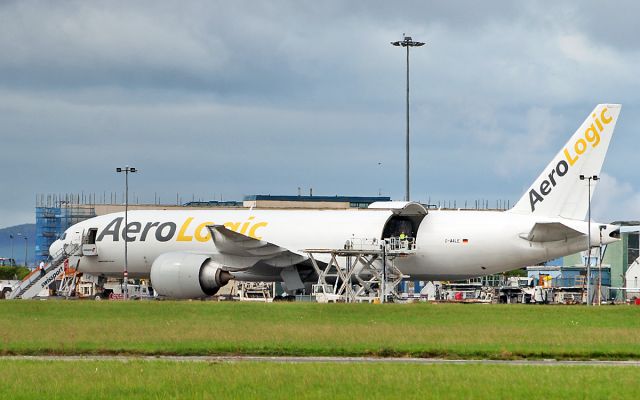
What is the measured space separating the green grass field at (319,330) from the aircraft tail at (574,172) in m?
9.46

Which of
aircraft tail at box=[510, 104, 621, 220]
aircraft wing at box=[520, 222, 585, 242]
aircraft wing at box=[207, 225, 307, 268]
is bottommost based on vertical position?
aircraft wing at box=[207, 225, 307, 268]

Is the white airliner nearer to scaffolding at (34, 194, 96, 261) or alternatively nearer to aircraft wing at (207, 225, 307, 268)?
aircraft wing at (207, 225, 307, 268)

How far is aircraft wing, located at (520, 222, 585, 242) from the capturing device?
6500cm

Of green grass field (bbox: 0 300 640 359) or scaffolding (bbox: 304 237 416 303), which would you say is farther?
scaffolding (bbox: 304 237 416 303)

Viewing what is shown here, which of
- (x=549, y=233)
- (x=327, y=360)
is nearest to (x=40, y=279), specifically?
(x=549, y=233)

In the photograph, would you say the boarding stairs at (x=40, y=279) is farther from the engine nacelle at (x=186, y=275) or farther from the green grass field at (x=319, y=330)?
the green grass field at (x=319, y=330)

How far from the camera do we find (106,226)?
7762 cm

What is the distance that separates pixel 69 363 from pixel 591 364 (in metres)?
12.6

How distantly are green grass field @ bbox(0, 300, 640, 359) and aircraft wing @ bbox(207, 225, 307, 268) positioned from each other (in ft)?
22.0

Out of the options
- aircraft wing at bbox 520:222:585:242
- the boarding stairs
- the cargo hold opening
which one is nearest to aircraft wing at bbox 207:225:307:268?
the cargo hold opening

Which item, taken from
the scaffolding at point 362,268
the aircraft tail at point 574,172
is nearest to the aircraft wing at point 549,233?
the aircraft tail at point 574,172

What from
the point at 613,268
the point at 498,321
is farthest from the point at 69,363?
the point at 613,268

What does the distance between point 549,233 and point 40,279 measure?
1257 inches

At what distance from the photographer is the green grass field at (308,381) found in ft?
77.4
